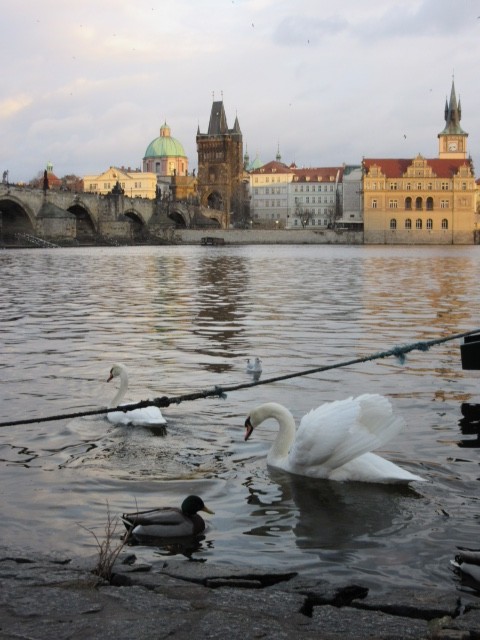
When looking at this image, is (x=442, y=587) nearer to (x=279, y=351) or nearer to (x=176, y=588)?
(x=176, y=588)

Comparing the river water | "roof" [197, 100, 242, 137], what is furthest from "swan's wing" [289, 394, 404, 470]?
"roof" [197, 100, 242, 137]

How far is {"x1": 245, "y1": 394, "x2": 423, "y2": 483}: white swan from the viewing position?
225 inches

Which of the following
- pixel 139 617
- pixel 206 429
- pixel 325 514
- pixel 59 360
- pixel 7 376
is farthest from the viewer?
pixel 59 360

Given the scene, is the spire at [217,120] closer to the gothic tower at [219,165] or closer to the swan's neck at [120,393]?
the gothic tower at [219,165]

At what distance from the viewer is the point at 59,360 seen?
37.1 ft

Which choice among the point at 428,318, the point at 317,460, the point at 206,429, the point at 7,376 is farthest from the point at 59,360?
the point at 428,318

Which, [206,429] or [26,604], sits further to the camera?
[206,429]

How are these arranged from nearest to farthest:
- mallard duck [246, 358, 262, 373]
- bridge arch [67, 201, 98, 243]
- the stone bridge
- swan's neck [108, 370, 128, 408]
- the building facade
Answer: swan's neck [108, 370, 128, 408] → mallard duck [246, 358, 262, 373] → the stone bridge → bridge arch [67, 201, 98, 243] → the building facade

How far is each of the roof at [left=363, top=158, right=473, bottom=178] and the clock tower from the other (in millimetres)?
11719

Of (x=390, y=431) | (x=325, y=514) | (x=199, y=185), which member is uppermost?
(x=199, y=185)

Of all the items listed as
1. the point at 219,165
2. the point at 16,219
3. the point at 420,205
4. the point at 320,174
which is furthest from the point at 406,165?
the point at 16,219

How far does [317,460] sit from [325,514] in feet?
1.89

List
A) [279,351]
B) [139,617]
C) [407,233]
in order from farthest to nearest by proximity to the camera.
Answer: [407,233]
[279,351]
[139,617]

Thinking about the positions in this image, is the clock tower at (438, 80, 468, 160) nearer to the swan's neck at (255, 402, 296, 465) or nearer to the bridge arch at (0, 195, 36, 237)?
the bridge arch at (0, 195, 36, 237)
